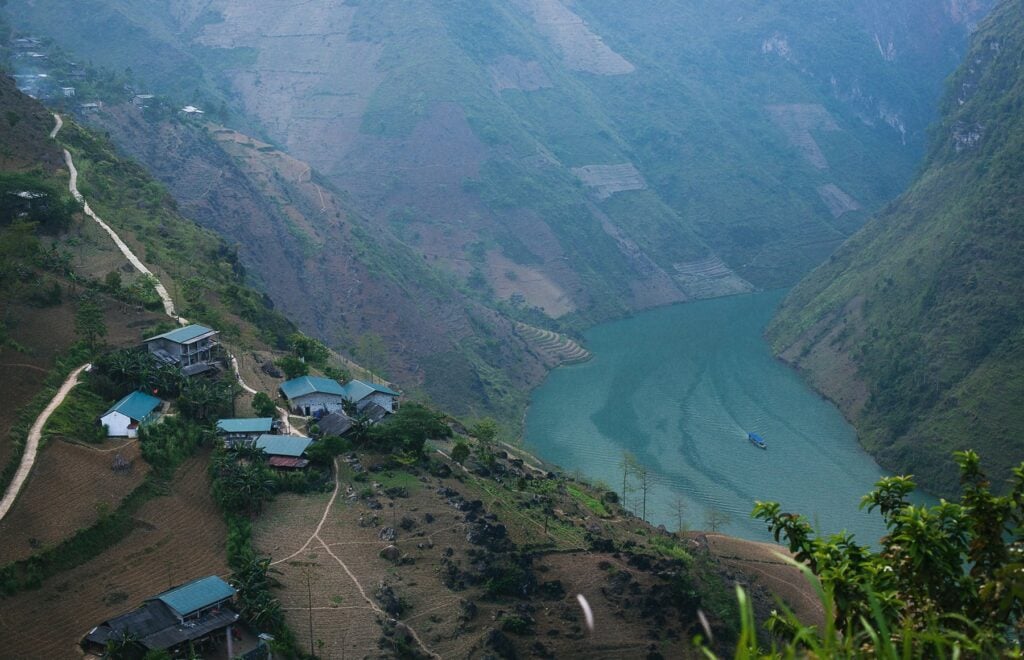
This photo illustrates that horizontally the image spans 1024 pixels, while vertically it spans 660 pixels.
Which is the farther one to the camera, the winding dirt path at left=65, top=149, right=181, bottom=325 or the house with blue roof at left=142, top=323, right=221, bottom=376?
the winding dirt path at left=65, top=149, right=181, bottom=325

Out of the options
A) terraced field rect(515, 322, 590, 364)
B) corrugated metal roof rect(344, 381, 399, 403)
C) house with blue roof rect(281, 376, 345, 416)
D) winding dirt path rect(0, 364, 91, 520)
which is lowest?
winding dirt path rect(0, 364, 91, 520)

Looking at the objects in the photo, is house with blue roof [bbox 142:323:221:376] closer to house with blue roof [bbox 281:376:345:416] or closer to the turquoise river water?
house with blue roof [bbox 281:376:345:416]

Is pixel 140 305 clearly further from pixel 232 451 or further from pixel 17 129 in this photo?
pixel 17 129

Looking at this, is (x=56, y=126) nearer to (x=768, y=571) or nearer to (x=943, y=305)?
(x=768, y=571)

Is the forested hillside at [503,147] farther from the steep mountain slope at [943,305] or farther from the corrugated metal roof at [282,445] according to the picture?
the corrugated metal roof at [282,445]

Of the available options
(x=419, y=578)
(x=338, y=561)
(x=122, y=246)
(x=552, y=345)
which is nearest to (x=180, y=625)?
(x=338, y=561)

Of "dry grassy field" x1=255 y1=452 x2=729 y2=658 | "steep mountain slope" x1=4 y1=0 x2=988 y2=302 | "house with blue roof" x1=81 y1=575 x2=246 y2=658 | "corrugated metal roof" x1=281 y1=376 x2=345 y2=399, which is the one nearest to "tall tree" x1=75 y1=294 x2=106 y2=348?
"corrugated metal roof" x1=281 y1=376 x2=345 y2=399
